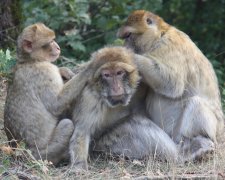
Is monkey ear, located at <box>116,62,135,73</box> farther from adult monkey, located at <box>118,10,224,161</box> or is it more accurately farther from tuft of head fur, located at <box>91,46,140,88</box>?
adult monkey, located at <box>118,10,224,161</box>

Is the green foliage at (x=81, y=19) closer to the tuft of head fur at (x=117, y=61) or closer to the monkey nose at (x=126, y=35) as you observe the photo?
the monkey nose at (x=126, y=35)

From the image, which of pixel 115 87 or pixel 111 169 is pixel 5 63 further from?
pixel 111 169

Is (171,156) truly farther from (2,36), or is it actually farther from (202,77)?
(2,36)

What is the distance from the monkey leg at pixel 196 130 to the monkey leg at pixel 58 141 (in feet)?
3.92

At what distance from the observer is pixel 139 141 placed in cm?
741

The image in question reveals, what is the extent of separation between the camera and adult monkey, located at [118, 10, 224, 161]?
7340 mm

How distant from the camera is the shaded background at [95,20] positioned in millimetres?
10148

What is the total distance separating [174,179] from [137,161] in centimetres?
81

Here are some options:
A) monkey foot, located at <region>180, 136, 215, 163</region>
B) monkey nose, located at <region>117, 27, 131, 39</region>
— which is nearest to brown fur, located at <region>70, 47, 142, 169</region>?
monkey nose, located at <region>117, 27, 131, 39</region>

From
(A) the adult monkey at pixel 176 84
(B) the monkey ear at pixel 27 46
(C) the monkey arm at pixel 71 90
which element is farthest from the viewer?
(B) the monkey ear at pixel 27 46

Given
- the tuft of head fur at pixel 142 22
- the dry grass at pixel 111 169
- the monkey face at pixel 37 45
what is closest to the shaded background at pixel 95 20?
the tuft of head fur at pixel 142 22

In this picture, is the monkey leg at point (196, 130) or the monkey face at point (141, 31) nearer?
the monkey leg at point (196, 130)


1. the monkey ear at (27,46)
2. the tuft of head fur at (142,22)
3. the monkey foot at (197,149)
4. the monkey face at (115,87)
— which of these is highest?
the tuft of head fur at (142,22)

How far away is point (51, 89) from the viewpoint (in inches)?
287
